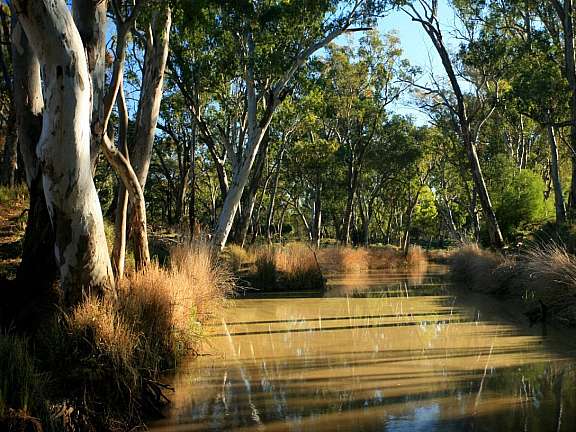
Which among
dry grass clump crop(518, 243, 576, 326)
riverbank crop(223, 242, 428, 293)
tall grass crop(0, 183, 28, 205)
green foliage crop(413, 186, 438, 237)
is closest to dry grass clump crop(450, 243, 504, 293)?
dry grass clump crop(518, 243, 576, 326)

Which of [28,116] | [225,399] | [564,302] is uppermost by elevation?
[28,116]

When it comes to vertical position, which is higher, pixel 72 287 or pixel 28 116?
pixel 28 116

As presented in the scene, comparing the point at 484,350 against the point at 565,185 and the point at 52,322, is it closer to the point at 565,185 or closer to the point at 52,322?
the point at 52,322

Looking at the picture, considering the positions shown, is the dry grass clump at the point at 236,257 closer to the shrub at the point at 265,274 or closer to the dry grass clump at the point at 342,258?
the shrub at the point at 265,274

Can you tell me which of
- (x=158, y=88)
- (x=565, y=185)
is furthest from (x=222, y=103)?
(x=565, y=185)

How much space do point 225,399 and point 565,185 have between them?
3827cm

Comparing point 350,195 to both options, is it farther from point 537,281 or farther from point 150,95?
point 150,95

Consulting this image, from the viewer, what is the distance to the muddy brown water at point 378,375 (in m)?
5.11

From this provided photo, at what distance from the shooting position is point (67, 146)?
5.56 m

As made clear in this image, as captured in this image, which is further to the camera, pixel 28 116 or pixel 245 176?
pixel 245 176

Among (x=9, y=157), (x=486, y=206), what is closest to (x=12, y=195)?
(x=9, y=157)

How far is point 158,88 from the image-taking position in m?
9.78

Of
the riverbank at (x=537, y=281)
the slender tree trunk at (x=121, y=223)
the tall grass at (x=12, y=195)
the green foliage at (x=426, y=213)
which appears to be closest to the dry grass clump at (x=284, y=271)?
the riverbank at (x=537, y=281)

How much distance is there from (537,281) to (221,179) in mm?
13356
